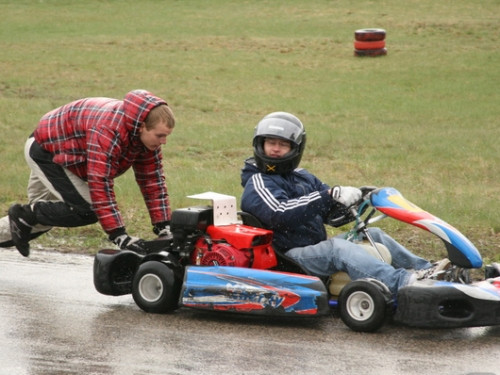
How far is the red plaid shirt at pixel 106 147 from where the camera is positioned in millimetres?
6461

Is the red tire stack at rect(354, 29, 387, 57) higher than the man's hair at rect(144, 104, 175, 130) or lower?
lower

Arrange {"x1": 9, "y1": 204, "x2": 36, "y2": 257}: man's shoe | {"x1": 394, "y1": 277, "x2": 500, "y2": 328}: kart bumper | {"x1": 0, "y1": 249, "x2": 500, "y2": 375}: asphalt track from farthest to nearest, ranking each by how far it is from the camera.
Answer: {"x1": 9, "y1": 204, "x2": 36, "y2": 257}: man's shoe < {"x1": 394, "y1": 277, "x2": 500, "y2": 328}: kart bumper < {"x1": 0, "y1": 249, "x2": 500, "y2": 375}: asphalt track

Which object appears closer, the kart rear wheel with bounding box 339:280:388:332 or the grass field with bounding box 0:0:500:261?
the kart rear wheel with bounding box 339:280:388:332

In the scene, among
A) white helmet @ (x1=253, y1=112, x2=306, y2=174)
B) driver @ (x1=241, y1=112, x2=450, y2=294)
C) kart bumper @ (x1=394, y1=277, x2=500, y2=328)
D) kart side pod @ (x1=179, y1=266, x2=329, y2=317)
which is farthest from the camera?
white helmet @ (x1=253, y1=112, x2=306, y2=174)

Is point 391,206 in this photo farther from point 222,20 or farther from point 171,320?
point 222,20

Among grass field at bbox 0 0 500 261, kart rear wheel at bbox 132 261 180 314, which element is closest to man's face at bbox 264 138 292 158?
kart rear wheel at bbox 132 261 180 314

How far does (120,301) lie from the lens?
21.7 ft

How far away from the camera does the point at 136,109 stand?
255 inches

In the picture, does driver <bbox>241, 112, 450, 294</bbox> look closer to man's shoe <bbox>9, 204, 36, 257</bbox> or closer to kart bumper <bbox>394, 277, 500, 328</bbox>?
kart bumper <bbox>394, 277, 500, 328</bbox>

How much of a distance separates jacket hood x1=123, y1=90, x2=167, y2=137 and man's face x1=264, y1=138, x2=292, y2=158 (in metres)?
0.80

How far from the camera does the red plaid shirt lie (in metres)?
6.46

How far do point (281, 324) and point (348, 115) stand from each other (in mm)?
12315

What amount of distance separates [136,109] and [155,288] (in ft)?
3.90

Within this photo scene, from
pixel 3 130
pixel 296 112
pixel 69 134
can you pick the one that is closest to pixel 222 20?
pixel 296 112
